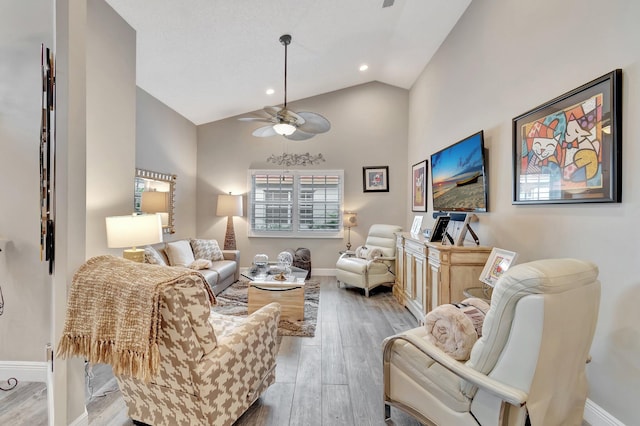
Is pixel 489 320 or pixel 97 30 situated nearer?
pixel 489 320

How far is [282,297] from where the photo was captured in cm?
329

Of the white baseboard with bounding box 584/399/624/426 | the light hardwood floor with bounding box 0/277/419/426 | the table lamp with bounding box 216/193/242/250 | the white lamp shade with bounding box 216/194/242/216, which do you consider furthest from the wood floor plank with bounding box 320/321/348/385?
the white lamp shade with bounding box 216/194/242/216

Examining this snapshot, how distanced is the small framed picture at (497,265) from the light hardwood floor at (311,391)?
1.20m

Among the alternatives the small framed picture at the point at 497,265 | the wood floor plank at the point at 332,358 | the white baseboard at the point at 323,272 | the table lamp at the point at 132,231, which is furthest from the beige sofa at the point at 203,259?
the small framed picture at the point at 497,265

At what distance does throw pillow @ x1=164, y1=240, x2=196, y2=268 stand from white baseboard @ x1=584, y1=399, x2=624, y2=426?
4.18 metres

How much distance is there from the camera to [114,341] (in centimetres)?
125

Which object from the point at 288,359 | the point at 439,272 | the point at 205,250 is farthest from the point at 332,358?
the point at 205,250

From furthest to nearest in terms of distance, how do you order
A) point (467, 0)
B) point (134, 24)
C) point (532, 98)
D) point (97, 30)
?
point (467, 0) → point (134, 24) → point (97, 30) → point (532, 98)

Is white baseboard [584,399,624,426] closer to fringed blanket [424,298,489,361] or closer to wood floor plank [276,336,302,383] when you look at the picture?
fringed blanket [424,298,489,361]

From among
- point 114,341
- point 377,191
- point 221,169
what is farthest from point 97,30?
point 377,191

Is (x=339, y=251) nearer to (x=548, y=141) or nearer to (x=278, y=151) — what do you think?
(x=278, y=151)

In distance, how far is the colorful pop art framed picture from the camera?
1600mm

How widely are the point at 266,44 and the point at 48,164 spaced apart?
114 inches

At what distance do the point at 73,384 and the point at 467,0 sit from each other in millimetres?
4931
